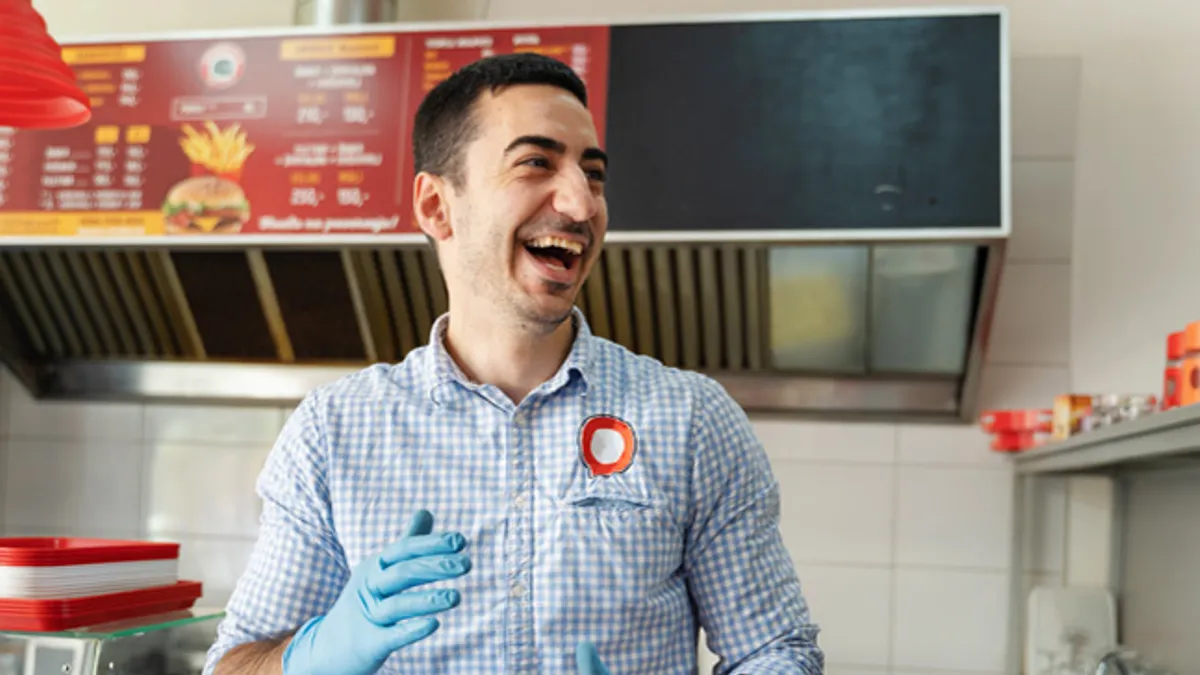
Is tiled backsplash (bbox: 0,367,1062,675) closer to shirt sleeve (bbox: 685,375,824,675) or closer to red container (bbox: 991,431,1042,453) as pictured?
red container (bbox: 991,431,1042,453)

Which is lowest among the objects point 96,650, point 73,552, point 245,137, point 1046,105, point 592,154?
point 96,650

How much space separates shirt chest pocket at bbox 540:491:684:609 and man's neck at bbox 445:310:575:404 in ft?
0.54

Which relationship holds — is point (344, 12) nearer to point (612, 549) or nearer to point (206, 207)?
point (206, 207)

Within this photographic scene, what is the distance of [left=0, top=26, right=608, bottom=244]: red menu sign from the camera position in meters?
2.89

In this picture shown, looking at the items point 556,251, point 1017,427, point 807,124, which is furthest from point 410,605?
point 1017,427

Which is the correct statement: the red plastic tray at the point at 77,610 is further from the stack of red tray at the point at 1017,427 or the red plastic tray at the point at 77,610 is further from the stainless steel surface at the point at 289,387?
the stack of red tray at the point at 1017,427

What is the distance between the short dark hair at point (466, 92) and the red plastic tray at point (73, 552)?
2.82 feet

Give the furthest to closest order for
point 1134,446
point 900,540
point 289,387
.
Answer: point 289,387, point 900,540, point 1134,446

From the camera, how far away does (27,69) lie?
1764 mm

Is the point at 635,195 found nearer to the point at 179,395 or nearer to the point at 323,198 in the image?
the point at 323,198

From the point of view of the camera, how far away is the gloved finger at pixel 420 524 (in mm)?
1064

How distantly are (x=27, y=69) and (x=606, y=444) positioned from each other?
3.74 feet

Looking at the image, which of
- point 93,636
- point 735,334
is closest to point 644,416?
point 93,636

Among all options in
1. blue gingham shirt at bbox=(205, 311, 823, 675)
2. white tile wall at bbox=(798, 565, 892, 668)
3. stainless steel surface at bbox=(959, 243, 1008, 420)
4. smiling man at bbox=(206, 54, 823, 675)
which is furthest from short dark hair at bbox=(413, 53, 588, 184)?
white tile wall at bbox=(798, 565, 892, 668)
